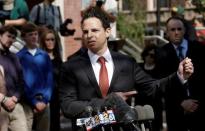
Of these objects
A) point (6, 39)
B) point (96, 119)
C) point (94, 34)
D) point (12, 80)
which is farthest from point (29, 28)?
point (96, 119)

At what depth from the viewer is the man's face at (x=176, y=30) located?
796 centimetres

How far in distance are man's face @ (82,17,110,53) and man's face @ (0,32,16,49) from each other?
3405 millimetres

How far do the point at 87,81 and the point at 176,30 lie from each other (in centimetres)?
261

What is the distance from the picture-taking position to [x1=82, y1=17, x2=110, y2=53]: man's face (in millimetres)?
5566

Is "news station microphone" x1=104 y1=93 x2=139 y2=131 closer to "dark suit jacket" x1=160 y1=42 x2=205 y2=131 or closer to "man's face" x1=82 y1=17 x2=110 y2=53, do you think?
"man's face" x1=82 y1=17 x2=110 y2=53

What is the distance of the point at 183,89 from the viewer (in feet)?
24.9

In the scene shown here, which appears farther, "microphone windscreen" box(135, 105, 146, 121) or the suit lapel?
the suit lapel

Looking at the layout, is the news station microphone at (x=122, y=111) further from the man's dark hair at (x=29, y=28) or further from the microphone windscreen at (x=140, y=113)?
the man's dark hair at (x=29, y=28)

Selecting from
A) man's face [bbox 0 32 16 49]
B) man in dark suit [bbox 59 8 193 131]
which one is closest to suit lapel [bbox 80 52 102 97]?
man in dark suit [bbox 59 8 193 131]

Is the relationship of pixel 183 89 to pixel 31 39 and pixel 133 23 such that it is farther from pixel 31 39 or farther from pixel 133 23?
pixel 133 23

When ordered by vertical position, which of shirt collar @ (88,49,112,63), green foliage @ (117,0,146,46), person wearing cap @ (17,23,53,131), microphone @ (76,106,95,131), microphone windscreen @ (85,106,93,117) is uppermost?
shirt collar @ (88,49,112,63)

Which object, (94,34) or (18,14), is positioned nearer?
(94,34)

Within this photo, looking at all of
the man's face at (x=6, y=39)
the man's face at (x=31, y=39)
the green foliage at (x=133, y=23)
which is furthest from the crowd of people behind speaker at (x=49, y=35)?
the green foliage at (x=133, y=23)

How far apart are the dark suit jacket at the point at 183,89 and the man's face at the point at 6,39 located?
6.81ft
